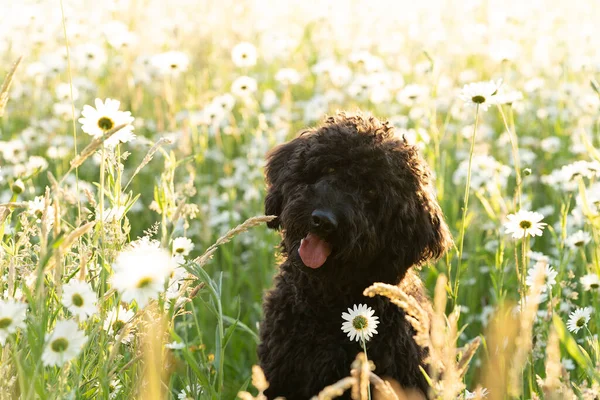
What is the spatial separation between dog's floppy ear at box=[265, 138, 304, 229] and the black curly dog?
0.04m

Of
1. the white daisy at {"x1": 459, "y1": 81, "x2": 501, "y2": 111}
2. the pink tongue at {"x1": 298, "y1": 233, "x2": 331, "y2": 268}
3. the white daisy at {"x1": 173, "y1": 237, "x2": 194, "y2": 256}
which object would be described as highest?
the white daisy at {"x1": 459, "y1": 81, "x2": 501, "y2": 111}

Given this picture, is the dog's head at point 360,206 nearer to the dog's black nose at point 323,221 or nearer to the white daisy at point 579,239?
the dog's black nose at point 323,221

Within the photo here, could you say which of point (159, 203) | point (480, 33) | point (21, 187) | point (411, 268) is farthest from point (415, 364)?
point (480, 33)

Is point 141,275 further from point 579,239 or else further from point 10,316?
point 579,239

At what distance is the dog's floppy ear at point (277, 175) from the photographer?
3.36 meters

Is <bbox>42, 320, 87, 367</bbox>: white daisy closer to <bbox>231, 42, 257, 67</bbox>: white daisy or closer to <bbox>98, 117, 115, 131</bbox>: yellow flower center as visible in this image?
<bbox>98, 117, 115, 131</bbox>: yellow flower center

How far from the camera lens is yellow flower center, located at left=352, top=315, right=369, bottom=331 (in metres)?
2.42

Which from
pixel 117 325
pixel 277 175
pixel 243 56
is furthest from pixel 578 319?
pixel 243 56

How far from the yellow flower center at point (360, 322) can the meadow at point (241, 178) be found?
0.96 feet

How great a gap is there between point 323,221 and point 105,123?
37.8 inches

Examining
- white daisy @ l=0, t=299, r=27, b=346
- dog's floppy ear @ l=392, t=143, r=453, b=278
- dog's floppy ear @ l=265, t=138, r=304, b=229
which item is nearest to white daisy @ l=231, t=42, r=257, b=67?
dog's floppy ear @ l=265, t=138, r=304, b=229

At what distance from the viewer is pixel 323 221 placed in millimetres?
2936

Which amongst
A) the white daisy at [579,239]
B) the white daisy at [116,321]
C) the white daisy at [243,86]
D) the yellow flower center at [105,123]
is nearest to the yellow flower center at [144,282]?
the white daisy at [116,321]

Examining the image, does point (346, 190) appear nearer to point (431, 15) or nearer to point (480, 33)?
point (480, 33)
